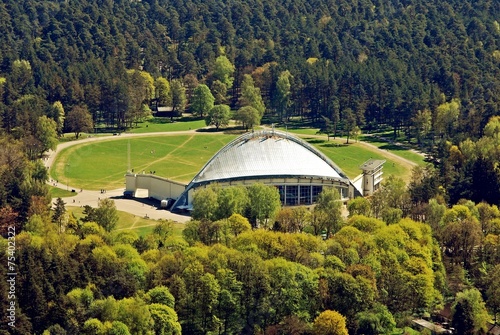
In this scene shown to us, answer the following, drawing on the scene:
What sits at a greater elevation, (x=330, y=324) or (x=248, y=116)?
(x=248, y=116)

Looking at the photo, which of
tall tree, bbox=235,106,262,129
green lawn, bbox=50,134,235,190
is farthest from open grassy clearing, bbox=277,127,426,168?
green lawn, bbox=50,134,235,190

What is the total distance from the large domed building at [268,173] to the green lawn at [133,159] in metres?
9.38

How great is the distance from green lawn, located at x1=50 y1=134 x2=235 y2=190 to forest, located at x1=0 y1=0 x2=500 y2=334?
15.5ft

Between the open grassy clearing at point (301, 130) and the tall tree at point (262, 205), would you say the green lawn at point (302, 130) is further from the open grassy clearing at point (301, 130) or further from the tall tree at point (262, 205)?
the tall tree at point (262, 205)

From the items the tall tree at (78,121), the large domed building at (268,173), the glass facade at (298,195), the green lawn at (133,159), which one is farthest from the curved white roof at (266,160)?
the tall tree at (78,121)

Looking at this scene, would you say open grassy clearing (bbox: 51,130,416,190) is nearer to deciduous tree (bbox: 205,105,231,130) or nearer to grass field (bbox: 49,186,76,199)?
grass field (bbox: 49,186,76,199)

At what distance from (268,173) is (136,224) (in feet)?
51.5

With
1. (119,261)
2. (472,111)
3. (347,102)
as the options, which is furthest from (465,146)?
(119,261)

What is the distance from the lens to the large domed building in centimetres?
10775

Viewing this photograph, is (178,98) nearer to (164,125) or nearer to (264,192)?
(164,125)

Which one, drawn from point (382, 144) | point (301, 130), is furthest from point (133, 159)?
point (382, 144)

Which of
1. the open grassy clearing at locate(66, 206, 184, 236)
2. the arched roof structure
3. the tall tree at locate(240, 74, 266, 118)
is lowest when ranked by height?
the open grassy clearing at locate(66, 206, 184, 236)

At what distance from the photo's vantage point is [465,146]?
121 m

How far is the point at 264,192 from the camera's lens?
9925 centimetres
